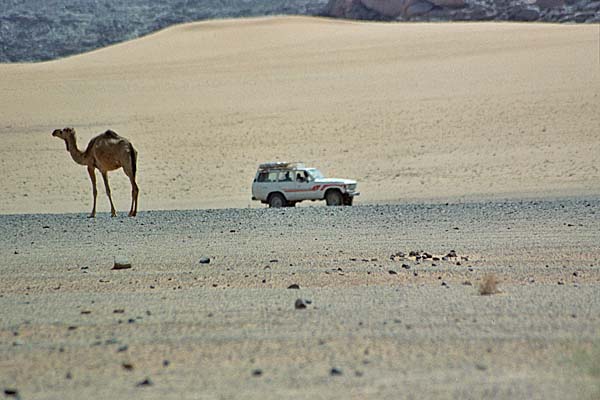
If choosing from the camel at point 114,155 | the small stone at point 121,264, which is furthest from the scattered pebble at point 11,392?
the camel at point 114,155

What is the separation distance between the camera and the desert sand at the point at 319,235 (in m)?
6.59

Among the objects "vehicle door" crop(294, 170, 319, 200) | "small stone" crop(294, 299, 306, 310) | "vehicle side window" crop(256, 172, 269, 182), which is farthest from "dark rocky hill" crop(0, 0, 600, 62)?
"small stone" crop(294, 299, 306, 310)

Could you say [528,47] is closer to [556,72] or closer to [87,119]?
[556,72]

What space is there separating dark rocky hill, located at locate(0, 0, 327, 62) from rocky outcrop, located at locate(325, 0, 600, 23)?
3.37 metres

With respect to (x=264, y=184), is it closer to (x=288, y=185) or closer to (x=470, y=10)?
(x=288, y=185)

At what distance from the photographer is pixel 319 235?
16.2 metres

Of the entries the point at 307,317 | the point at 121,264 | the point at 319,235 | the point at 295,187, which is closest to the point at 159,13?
the point at 295,187

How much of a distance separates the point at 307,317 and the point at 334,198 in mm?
16274

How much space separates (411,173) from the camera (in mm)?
31203

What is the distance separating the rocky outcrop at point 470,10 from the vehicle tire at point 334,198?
4003 centimetres

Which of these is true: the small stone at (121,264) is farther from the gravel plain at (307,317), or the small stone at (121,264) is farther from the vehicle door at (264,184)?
the vehicle door at (264,184)

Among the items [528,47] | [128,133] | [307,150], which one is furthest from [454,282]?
[528,47]

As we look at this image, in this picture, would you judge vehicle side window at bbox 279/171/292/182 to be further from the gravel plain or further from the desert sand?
the gravel plain

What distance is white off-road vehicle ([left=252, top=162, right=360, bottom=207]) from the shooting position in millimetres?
24484
